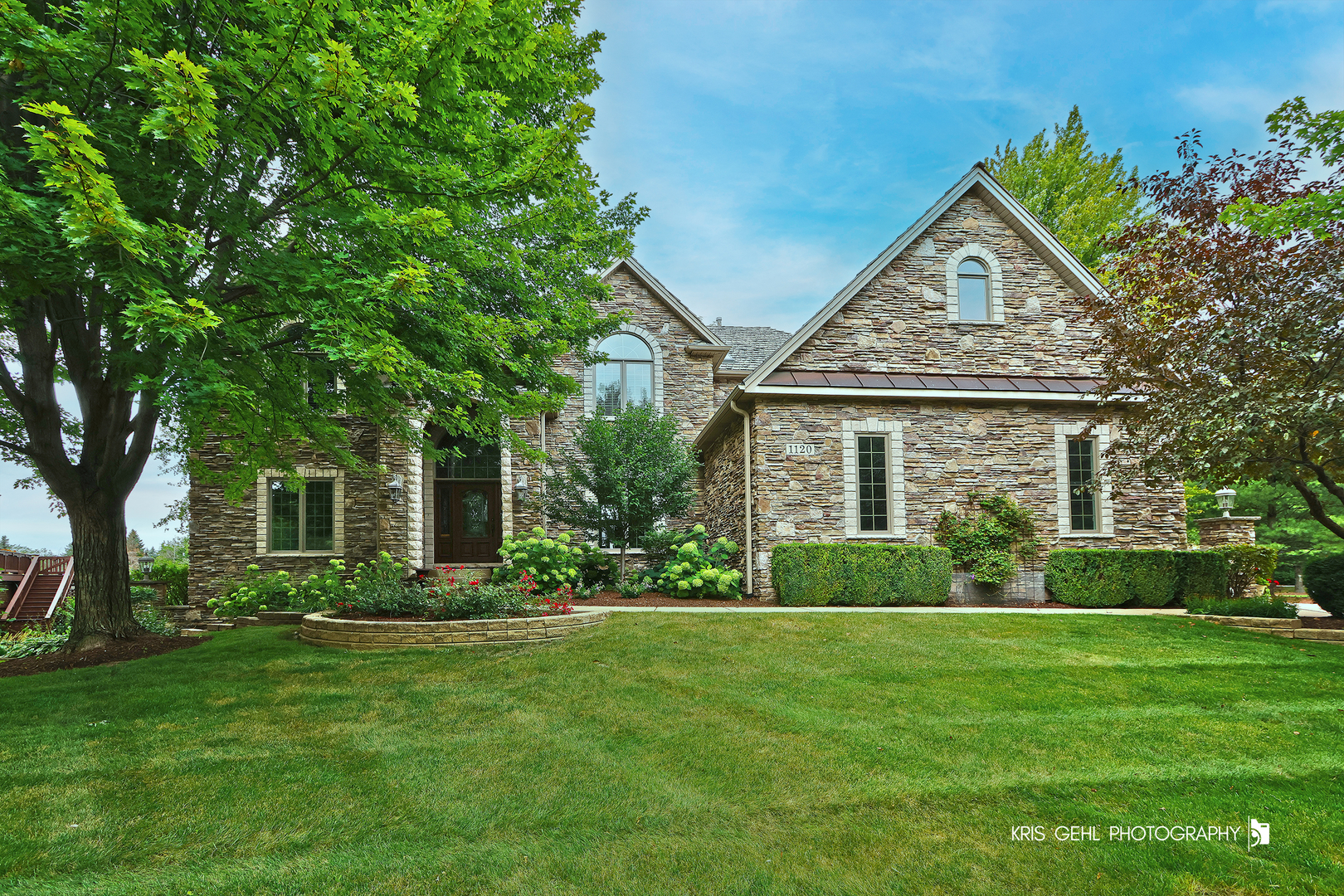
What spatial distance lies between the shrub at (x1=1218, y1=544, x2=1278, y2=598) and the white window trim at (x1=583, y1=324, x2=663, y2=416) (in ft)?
40.3

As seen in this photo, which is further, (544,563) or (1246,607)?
(544,563)

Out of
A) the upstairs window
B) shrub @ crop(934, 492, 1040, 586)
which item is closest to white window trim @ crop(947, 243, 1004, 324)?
shrub @ crop(934, 492, 1040, 586)

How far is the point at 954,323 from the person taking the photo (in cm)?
1441

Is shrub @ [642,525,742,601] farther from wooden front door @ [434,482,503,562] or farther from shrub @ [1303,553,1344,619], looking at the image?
shrub @ [1303,553,1344,619]

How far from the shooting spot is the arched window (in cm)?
1459

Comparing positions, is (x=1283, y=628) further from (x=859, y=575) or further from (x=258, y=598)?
(x=258, y=598)

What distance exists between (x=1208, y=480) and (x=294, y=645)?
13098mm

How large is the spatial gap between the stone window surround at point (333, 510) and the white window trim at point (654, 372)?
6.19 metres

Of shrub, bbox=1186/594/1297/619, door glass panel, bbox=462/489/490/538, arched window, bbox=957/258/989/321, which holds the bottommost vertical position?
shrub, bbox=1186/594/1297/619

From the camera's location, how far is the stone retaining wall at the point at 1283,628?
9.26 metres

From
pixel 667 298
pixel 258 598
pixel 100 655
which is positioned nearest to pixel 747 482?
pixel 667 298

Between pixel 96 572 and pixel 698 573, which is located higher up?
pixel 96 572

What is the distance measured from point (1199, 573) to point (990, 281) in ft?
22.4

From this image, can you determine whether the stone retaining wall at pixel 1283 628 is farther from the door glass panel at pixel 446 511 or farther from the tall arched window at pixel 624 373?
the door glass panel at pixel 446 511
